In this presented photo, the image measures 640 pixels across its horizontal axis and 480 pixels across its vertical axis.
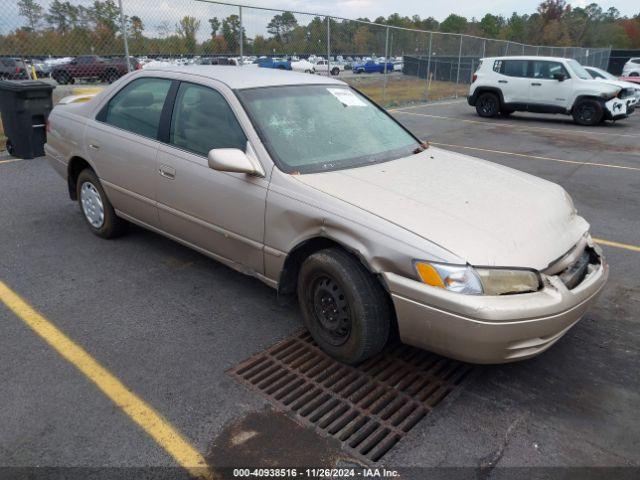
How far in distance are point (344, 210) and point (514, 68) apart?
13.9 meters

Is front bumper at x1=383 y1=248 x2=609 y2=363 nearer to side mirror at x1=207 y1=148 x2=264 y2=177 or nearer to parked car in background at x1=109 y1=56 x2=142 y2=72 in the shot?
side mirror at x1=207 y1=148 x2=264 y2=177

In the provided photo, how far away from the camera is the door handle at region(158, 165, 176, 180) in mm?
3764

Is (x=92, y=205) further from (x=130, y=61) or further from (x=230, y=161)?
(x=130, y=61)

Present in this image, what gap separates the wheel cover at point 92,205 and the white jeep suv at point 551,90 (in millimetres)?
13066

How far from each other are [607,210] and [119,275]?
18.0 ft

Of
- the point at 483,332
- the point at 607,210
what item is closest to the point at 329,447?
the point at 483,332

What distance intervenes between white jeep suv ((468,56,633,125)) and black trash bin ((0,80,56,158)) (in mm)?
12009

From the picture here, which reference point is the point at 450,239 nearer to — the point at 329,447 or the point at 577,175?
the point at 329,447

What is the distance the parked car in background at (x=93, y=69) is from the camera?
454 inches

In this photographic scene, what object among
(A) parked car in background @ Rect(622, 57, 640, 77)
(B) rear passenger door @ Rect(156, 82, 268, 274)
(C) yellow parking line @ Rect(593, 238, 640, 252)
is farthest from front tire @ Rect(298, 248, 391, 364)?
(A) parked car in background @ Rect(622, 57, 640, 77)

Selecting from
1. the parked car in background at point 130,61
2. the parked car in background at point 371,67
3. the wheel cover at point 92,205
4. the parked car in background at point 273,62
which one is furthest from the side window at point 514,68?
the wheel cover at point 92,205

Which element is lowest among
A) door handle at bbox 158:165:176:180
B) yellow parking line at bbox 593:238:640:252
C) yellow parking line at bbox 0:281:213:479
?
yellow parking line at bbox 0:281:213:479

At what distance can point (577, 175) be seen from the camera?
26.7ft

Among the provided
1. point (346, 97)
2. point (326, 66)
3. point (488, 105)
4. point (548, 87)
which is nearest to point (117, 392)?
point (346, 97)
